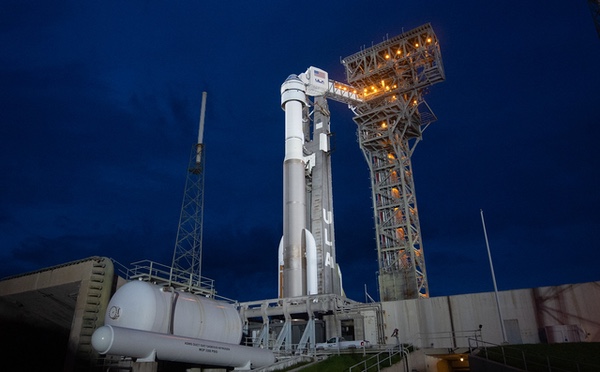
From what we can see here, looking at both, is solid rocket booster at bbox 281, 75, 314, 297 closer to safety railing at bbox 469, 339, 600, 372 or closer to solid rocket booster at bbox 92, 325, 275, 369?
solid rocket booster at bbox 92, 325, 275, 369

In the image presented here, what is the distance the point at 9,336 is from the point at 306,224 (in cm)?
2743

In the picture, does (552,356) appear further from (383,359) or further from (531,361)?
(383,359)

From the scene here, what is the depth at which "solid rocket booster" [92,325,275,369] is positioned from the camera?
19.4m

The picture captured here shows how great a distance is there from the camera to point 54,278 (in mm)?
28062

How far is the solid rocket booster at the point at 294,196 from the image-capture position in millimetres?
43312

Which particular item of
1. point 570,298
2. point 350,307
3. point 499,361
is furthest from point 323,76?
point 499,361

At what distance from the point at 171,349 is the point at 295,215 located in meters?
24.7

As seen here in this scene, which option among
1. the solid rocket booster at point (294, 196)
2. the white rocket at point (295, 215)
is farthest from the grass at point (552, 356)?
the solid rocket booster at point (294, 196)

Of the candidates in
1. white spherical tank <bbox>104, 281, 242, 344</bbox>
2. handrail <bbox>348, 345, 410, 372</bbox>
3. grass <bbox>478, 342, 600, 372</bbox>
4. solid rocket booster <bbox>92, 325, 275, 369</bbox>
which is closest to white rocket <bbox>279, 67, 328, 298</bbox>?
handrail <bbox>348, 345, 410, 372</bbox>

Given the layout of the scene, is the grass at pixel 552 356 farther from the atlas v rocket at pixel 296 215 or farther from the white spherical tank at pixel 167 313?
the atlas v rocket at pixel 296 215

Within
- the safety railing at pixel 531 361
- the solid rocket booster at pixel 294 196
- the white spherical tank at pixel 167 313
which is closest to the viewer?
the safety railing at pixel 531 361

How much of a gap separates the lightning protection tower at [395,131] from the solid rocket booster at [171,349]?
27063 mm

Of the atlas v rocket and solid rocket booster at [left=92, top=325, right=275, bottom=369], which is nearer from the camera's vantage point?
solid rocket booster at [left=92, top=325, right=275, bottom=369]

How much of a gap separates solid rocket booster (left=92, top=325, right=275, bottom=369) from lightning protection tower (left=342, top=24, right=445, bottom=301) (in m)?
27.1
